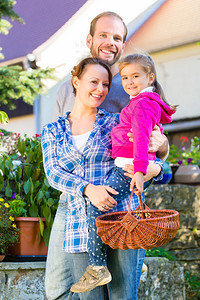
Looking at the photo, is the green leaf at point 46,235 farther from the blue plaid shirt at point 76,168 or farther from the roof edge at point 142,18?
the roof edge at point 142,18

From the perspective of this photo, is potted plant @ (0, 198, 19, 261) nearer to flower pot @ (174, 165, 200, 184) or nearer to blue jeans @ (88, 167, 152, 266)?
blue jeans @ (88, 167, 152, 266)

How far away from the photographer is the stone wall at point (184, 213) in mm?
4828

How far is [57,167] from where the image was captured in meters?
2.16

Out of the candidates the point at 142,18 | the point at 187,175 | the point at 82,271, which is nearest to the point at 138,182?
the point at 82,271

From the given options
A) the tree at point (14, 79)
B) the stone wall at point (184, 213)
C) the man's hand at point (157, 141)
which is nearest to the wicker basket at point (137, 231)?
the man's hand at point (157, 141)

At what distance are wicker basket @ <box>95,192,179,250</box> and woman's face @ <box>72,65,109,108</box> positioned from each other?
60cm

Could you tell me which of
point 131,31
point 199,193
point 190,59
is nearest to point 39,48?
point 131,31

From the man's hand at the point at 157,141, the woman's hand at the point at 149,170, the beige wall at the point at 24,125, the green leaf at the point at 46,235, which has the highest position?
the beige wall at the point at 24,125

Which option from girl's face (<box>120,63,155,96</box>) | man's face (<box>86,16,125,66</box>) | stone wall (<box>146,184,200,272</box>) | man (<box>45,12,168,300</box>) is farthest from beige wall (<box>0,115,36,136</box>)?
girl's face (<box>120,63,155,96</box>)

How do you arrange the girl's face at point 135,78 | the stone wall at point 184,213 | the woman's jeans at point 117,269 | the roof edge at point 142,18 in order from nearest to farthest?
the woman's jeans at point 117,269, the girl's face at point 135,78, the stone wall at point 184,213, the roof edge at point 142,18

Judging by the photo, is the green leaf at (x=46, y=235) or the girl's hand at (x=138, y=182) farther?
the green leaf at (x=46, y=235)

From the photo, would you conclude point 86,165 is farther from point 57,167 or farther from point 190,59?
point 190,59

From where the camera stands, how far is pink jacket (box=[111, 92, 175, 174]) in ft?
6.44

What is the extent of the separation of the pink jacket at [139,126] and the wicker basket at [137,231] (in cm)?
22
